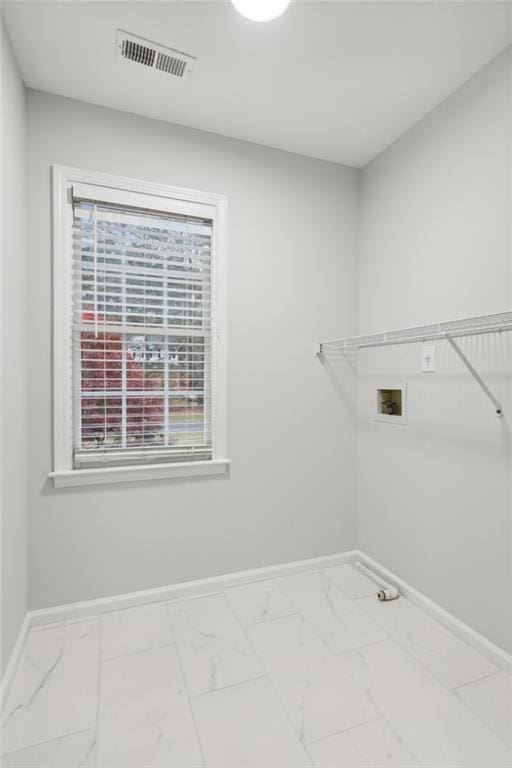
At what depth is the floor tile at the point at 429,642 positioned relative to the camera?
155cm

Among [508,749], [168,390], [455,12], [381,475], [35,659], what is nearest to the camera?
[508,749]

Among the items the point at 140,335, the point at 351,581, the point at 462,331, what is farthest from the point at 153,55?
the point at 351,581

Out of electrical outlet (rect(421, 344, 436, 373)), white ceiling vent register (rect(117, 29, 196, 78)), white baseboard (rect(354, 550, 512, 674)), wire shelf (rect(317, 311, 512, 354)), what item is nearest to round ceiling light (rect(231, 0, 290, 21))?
white ceiling vent register (rect(117, 29, 196, 78))

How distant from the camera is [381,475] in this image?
231 centimetres

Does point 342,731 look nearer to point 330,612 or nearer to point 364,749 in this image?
point 364,749

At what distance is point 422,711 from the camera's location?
1.35 meters

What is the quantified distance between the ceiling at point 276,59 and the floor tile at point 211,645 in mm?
2473

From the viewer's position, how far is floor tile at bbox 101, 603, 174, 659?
1.69m

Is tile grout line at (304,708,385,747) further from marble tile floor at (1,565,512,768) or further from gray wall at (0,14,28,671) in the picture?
gray wall at (0,14,28,671)

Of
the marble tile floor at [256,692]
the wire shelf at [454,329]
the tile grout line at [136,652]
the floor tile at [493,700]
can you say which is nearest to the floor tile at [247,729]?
the marble tile floor at [256,692]

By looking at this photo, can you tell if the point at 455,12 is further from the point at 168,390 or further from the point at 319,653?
the point at 319,653

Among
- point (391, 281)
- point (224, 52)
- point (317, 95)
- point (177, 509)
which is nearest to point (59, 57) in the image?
point (224, 52)

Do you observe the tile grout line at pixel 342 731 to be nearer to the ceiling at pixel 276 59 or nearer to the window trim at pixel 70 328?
the window trim at pixel 70 328

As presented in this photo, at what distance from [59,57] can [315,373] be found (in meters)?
1.90
